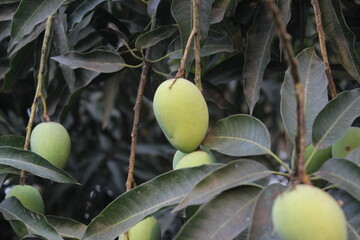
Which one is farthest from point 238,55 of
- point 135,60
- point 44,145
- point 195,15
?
point 44,145

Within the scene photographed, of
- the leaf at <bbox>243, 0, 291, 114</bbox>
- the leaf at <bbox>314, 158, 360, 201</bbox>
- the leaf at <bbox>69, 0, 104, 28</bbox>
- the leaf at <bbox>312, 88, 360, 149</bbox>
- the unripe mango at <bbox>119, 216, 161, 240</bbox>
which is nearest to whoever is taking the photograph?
the leaf at <bbox>314, 158, 360, 201</bbox>

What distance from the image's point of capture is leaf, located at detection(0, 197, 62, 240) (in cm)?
95

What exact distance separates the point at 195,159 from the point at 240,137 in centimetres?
7

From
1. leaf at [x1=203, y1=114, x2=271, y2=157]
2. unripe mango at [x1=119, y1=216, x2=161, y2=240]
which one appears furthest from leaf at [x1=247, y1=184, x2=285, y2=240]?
unripe mango at [x1=119, y1=216, x2=161, y2=240]

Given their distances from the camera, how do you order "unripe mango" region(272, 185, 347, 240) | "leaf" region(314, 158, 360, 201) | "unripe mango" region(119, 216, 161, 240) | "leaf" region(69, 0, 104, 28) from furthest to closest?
"leaf" region(69, 0, 104, 28), "unripe mango" region(119, 216, 161, 240), "leaf" region(314, 158, 360, 201), "unripe mango" region(272, 185, 347, 240)

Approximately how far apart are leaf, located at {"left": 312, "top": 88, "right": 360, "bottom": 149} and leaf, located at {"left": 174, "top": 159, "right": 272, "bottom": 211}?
0.10 metres

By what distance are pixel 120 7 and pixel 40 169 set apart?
72 centimetres

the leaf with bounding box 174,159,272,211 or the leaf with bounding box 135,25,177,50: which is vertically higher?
the leaf with bounding box 174,159,272,211

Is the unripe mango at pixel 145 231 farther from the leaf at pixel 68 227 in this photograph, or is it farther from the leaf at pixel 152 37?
the leaf at pixel 152 37

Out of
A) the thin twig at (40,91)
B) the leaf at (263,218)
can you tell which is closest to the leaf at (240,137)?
the leaf at (263,218)

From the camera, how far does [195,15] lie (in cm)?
98

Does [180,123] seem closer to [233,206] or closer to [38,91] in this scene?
[233,206]

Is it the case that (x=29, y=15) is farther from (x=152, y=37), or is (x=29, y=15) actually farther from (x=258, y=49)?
(x=258, y=49)

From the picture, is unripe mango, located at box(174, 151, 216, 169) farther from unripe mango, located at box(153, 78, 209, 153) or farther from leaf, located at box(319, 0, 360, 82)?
leaf, located at box(319, 0, 360, 82)
